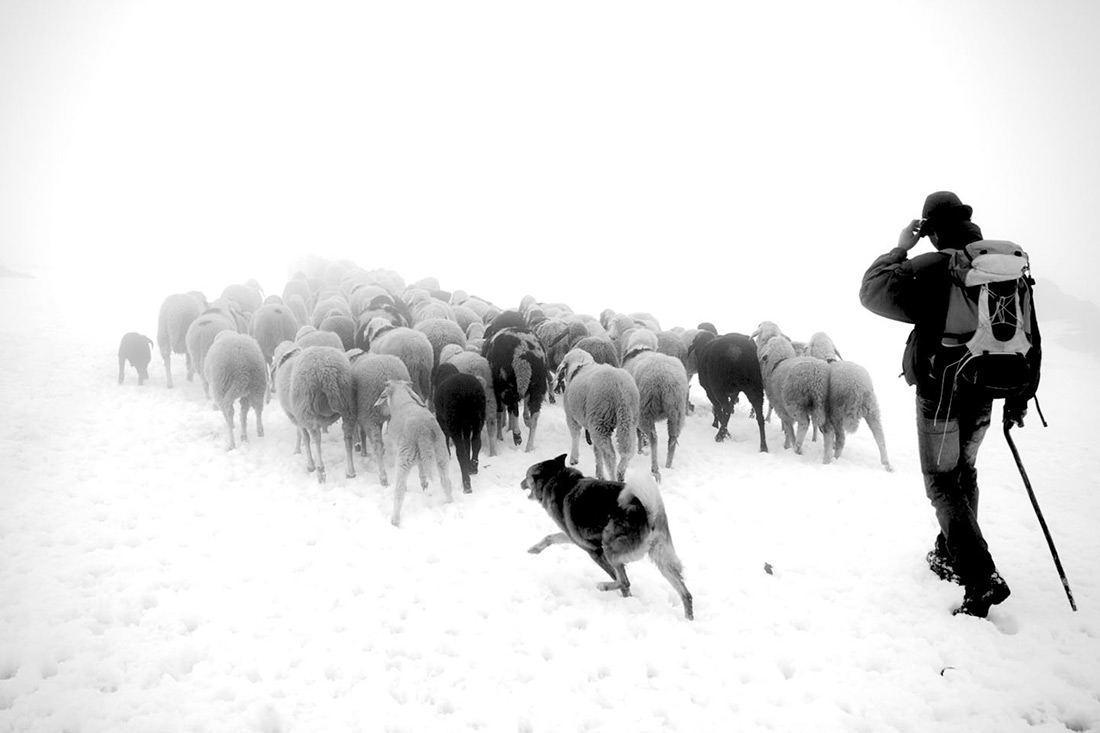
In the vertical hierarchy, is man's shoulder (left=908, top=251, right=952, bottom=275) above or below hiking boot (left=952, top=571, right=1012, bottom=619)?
above

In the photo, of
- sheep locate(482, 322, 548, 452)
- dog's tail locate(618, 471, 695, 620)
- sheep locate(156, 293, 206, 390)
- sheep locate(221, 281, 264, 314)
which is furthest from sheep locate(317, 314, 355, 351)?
dog's tail locate(618, 471, 695, 620)

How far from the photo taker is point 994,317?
378 centimetres

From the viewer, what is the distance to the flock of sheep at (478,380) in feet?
23.6

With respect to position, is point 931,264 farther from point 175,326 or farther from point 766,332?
point 175,326

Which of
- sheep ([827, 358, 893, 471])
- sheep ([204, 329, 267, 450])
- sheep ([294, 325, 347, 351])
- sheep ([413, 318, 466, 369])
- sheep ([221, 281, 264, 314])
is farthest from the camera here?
sheep ([221, 281, 264, 314])

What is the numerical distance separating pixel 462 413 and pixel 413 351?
219 centimetres

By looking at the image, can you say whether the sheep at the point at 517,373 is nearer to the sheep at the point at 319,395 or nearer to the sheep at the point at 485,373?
the sheep at the point at 485,373

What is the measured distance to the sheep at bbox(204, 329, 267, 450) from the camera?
8227mm

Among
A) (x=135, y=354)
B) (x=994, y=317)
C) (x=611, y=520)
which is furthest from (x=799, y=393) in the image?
(x=135, y=354)

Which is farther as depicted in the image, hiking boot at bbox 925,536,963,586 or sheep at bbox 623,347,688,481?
sheep at bbox 623,347,688,481

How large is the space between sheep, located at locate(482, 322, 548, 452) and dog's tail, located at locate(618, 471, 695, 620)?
13.1 ft

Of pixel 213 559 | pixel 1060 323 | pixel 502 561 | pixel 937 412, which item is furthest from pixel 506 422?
pixel 1060 323

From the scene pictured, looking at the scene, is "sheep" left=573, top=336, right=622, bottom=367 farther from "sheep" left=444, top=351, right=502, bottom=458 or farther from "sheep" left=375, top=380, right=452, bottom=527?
"sheep" left=375, top=380, right=452, bottom=527

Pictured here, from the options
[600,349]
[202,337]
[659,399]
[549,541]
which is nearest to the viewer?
[549,541]
